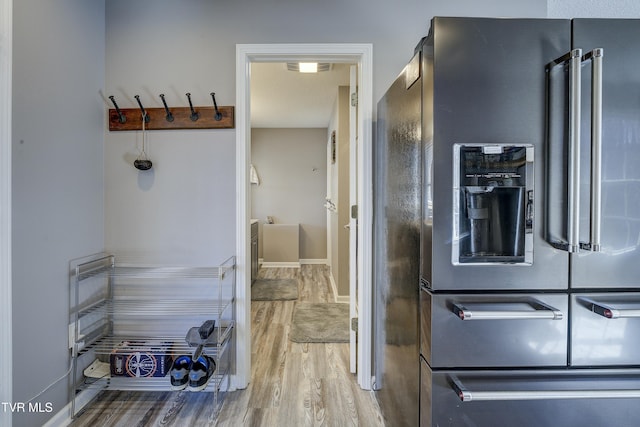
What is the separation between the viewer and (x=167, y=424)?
1.48 metres

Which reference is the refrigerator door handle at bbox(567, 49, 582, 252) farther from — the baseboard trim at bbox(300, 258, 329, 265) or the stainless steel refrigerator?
the baseboard trim at bbox(300, 258, 329, 265)

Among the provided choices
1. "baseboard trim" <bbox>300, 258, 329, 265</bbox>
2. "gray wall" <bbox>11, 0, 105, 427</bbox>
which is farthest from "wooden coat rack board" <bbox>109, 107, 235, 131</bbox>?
"baseboard trim" <bbox>300, 258, 329, 265</bbox>

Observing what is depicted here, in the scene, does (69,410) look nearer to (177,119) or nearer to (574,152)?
(177,119)

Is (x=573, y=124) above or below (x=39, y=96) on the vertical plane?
below

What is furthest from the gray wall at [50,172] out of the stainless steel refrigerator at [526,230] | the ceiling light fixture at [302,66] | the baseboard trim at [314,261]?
the baseboard trim at [314,261]

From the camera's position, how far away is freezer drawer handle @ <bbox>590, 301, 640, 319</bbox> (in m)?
0.87

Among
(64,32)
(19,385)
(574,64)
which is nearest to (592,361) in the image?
(574,64)

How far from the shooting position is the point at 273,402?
1648 millimetres

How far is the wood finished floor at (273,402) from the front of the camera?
1506 mm

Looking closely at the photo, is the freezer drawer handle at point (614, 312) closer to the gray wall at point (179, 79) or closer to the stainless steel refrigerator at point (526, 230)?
the stainless steel refrigerator at point (526, 230)

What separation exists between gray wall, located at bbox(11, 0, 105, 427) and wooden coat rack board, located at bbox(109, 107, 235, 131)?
0.16 m

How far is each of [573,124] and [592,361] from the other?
2.51 ft

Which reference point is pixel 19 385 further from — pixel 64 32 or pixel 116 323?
pixel 64 32

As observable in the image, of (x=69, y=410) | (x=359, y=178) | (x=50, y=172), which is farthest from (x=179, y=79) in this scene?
(x=69, y=410)
